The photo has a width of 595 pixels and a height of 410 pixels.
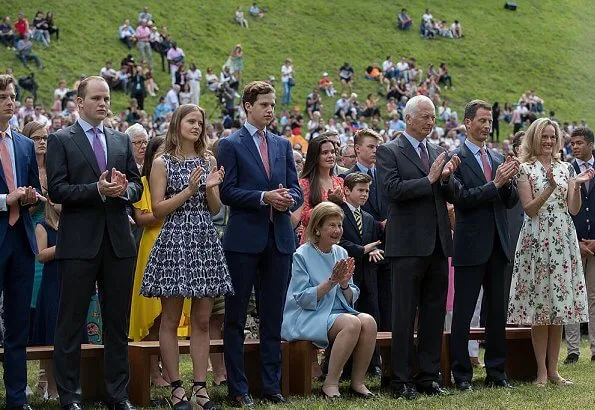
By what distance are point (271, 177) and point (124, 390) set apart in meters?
1.86

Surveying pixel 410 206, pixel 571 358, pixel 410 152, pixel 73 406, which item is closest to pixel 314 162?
pixel 410 152

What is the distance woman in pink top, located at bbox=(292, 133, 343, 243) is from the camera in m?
9.48

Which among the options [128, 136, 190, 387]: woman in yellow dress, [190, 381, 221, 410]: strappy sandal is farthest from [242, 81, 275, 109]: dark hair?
[190, 381, 221, 410]: strappy sandal

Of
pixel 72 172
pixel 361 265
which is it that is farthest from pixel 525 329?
pixel 72 172

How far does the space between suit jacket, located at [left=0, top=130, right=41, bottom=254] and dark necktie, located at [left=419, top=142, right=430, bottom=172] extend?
2.86 metres

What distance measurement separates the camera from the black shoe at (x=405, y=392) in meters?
7.97

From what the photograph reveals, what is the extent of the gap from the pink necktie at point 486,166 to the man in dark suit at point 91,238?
9.46 ft

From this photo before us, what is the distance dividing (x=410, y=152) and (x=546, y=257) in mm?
1590

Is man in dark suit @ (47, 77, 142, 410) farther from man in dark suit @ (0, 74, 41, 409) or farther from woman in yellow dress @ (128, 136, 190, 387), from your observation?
woman in yellow dress @ (128, 136, 190, 387)

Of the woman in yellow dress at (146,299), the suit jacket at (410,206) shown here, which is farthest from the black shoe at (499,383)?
the woman in yellow dress at (146,299)

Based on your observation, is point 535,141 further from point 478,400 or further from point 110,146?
point 110,146

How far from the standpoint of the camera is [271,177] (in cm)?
795

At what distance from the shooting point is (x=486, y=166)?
872 centimetres

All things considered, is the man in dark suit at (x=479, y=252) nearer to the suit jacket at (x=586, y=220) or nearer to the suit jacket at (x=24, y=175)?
the suit jacket at (x=586, y=220)
